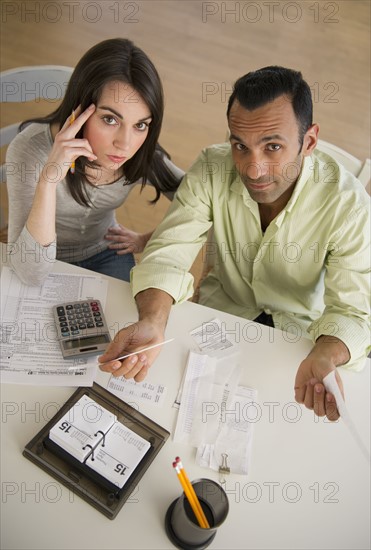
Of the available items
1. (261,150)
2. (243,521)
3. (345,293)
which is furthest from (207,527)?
(261,150)

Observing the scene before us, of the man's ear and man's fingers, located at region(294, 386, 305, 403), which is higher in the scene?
the man's ear

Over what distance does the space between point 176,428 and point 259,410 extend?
0.20m

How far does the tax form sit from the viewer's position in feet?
3.64

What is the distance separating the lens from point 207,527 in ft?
2.83

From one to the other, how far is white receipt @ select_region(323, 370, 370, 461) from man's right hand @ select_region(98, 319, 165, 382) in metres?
0.39

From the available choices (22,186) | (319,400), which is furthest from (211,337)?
(22,186)

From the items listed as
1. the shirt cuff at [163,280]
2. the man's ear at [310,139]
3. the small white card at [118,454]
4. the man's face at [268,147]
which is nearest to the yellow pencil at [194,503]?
the small white card at [118,454]

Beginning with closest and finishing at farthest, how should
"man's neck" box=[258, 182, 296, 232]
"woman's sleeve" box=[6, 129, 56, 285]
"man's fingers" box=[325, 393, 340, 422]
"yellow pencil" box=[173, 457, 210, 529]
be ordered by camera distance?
"yellow pencil" box=[173, 457, 210, 529] → "man's fingers" box=[325, 393, 340, 422] → "woman's sleeve" box=[6, 129, 56, 285] → "man's neck" box=[258, 182, 296, 232]

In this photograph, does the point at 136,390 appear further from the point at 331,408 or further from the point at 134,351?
the point at 331,408

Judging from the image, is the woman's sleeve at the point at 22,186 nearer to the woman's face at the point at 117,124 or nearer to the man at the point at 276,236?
the woman's face at the point at 117,124

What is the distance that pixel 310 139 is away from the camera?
4.29ft

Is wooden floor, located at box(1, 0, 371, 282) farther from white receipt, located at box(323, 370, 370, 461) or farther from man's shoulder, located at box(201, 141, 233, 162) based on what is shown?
white receipt, located at box(323, 370, 370, 461)

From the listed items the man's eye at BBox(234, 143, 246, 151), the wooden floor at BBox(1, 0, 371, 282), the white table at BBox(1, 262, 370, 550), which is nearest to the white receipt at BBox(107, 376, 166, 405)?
the white table at BBox(1, 262, 370, 550)

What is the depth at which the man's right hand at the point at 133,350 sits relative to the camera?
3.54 ft
